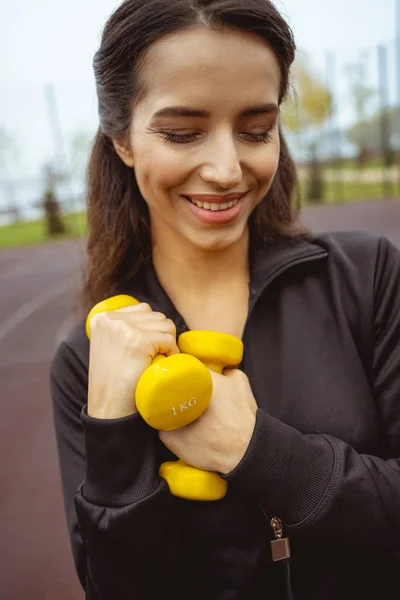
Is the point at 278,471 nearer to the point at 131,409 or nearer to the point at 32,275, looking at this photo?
the point at 131,409

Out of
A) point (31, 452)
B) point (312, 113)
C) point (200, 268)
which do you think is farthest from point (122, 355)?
point (312, 113)

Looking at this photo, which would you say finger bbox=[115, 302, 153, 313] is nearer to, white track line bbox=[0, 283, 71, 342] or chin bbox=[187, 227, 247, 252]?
chin bbox=[187, 227, 247, 252]

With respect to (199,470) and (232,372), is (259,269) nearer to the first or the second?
(232,372)

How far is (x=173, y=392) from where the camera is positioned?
3.02 feet

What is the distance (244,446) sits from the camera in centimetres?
99

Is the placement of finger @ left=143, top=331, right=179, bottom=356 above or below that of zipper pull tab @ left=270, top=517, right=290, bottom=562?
above

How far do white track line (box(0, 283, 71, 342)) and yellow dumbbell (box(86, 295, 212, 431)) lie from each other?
5.27 meters

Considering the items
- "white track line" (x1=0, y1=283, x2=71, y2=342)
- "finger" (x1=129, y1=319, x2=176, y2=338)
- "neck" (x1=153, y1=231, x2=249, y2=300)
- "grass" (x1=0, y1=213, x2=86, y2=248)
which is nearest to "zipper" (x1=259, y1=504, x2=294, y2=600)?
"finger" (x1=129, y1=319, x2=176, y2=338)

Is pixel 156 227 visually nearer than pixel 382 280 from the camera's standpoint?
No

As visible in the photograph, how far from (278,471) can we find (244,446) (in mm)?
75

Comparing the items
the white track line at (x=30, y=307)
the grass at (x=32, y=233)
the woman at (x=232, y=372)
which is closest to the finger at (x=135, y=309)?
the woman at (x=232, y=372)

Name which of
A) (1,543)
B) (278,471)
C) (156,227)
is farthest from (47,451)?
(278,471)

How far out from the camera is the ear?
1203 millimetres

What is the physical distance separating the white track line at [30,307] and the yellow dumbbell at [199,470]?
5194 millimetres
